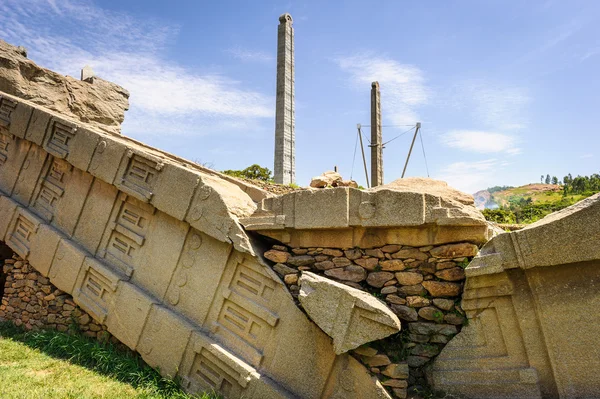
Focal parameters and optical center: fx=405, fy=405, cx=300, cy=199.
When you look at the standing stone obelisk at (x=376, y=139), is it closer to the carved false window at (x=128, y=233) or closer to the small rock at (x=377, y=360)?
the carved false window at (x=128, y=233)

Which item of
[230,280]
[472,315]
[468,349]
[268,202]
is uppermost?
[268,202]

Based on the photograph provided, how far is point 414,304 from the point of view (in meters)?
4.10

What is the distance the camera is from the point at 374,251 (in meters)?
4.34

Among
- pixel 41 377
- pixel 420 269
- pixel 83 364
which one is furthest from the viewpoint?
pixel 83 364

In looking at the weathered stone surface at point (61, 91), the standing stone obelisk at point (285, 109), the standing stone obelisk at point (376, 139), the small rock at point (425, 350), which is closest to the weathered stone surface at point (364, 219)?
the small rock at point (425, 350)

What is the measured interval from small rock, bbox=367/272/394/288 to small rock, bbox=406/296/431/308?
29cm

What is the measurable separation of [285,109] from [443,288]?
323 inches

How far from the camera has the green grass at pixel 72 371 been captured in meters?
4.44

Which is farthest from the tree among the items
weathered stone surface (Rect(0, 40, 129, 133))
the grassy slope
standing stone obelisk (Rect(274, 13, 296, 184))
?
the grassy slope

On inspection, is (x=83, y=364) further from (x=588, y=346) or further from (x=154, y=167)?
(x=588, y=346)

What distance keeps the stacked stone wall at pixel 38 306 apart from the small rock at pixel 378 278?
383 cm

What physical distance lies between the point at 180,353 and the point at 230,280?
3.51 feet

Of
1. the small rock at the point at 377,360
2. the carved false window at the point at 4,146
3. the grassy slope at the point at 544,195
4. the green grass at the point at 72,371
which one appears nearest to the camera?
the small rock at the point at 377,360

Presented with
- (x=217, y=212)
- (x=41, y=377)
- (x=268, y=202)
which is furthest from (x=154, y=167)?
(x=41, y=377)
